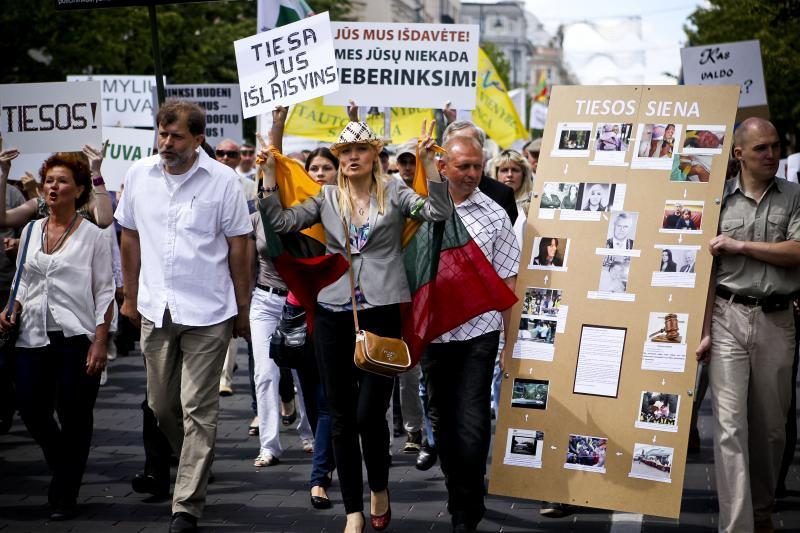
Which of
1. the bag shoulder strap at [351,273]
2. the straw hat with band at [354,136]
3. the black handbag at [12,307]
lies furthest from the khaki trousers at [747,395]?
the black handbag at [12,307]

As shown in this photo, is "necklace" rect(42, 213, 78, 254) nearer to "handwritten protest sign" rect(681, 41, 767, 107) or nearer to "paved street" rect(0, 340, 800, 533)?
"paved street" rect(0, 340, 800, 533)

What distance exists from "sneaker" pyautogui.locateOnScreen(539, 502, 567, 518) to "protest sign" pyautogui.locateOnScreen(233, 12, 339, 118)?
8.95 feet

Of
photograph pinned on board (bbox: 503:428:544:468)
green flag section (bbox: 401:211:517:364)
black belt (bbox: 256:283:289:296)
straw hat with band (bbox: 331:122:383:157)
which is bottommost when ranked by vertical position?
photograph pinned on board (bbox: 503:428:544:468)

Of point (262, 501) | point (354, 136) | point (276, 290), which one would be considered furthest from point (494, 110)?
point (354, 136)

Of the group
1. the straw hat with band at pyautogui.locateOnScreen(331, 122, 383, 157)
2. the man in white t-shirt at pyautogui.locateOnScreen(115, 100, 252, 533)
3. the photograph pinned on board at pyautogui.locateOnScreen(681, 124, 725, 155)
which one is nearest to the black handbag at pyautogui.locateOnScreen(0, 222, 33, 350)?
the man in white t-shirt at pyautogui.locateOnScreen(115, 100, 252, 533)

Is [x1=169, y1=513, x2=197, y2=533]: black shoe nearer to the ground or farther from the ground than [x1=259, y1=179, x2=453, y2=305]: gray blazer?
nearer to the ground

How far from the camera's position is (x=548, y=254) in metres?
7.32

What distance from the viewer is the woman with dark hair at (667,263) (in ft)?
22.8

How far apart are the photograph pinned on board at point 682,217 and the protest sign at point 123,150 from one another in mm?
7443

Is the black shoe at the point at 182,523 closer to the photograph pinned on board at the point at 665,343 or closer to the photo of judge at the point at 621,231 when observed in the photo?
the photograph pinned on board at the point at 665,343

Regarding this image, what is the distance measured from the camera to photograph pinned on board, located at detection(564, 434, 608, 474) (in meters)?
6.98

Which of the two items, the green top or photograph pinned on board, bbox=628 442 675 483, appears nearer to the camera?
the green top

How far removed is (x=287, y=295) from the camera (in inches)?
348

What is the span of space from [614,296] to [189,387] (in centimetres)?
237
